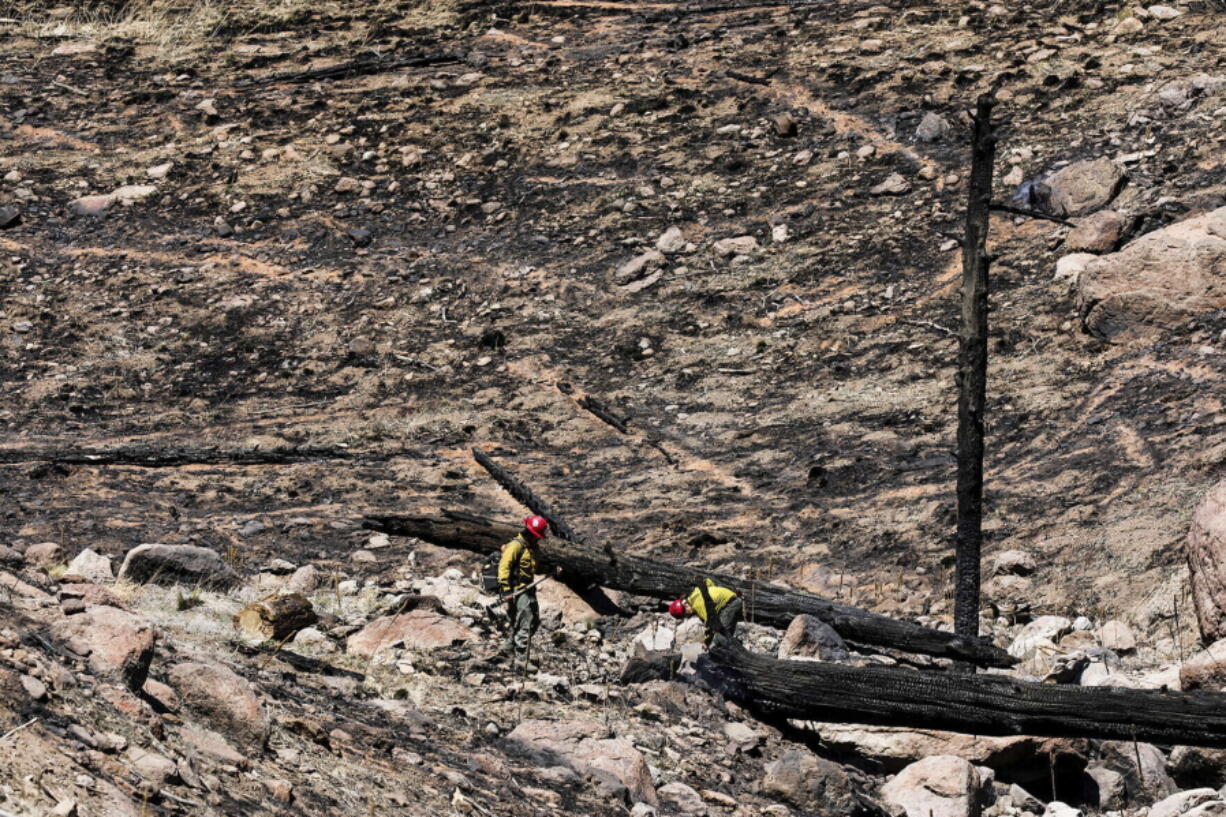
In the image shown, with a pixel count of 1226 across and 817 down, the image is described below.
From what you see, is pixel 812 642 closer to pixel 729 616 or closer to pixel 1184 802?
pixel 729 616

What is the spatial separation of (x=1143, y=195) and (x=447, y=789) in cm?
1251

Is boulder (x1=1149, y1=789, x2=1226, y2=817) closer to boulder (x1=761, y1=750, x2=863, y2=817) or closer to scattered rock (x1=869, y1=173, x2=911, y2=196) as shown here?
boulder (x1=761, y1=750, x2=863, y2=817)

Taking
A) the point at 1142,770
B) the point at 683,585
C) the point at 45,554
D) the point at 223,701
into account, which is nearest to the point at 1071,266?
the point at 683,585

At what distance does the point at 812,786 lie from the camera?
760 centimetres

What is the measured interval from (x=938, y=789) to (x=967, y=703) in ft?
2.09

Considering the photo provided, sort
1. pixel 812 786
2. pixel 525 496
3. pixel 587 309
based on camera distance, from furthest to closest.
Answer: pixel 587 309
pixel 525 496
pixel 812 786

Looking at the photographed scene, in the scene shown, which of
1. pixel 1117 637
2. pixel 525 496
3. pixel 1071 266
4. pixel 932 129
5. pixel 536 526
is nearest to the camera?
pixel 536 526

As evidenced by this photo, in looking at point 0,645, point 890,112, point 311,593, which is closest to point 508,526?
point 311,593

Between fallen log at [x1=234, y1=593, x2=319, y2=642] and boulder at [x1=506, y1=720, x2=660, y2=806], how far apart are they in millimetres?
2071

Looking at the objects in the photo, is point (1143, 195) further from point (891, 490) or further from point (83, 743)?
point (83, 743)

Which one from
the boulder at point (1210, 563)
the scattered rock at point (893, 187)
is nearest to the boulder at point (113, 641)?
the boulder at point (1210, 563)

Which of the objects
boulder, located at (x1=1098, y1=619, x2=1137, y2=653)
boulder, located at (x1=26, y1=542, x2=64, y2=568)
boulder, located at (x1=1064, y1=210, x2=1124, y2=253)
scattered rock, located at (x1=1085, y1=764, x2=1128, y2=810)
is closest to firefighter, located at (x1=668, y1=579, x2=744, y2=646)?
scattered rock, located at (x1=1085, y1=764, x2=1128, y2=810)

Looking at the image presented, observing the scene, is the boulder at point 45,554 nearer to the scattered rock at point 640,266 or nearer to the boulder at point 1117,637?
the boulder at point 1117,637

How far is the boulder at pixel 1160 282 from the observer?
13508 mm
